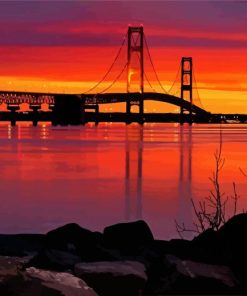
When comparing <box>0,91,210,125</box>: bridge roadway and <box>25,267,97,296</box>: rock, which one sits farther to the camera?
<box>0,91,210,125</box>: bridge roadway

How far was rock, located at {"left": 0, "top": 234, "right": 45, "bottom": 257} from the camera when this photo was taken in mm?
5324

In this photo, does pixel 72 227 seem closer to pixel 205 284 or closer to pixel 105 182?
pixel 205 284

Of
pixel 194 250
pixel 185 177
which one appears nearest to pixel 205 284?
pixel 194 250

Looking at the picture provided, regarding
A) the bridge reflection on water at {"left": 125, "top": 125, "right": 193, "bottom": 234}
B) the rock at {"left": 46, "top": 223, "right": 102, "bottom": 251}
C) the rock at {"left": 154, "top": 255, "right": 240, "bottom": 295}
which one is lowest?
the bridge reflection on water at {"left": 125, "top": 125, "right": 193, "bottom": 234}

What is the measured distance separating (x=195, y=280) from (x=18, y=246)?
1.72 meters

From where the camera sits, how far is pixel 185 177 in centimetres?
1666

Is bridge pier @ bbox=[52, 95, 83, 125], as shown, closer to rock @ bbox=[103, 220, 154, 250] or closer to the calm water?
the calm water

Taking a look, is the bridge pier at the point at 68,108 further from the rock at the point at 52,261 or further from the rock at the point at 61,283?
the rock at the point at 61,283

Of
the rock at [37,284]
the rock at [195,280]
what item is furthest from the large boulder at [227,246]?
the rock at [37,284]

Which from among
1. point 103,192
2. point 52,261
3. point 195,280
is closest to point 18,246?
point 52,261

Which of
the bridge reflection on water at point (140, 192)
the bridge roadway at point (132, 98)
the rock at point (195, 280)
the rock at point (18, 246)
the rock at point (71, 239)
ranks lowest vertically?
the bridge reflection on water at point (140, 192)

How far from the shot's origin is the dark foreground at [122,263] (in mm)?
3744

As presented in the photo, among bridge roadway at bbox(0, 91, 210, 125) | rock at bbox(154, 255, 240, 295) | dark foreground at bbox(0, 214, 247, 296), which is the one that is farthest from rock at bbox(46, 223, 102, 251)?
bridge roadway at bbox(0, 91, 210, 125)

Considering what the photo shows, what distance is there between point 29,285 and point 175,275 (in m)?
0.91
